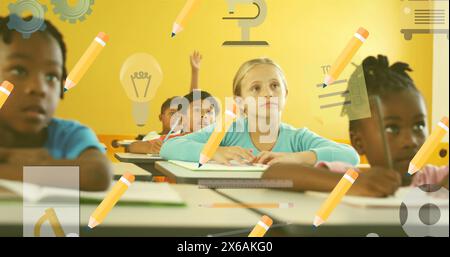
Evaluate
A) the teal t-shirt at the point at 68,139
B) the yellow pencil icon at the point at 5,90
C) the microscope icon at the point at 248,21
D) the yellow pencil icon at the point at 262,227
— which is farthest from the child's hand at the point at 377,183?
the yellow pencil icon at the point at 5,90

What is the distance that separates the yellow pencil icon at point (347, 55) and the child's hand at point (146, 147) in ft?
0.78

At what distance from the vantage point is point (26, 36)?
600 millimetres

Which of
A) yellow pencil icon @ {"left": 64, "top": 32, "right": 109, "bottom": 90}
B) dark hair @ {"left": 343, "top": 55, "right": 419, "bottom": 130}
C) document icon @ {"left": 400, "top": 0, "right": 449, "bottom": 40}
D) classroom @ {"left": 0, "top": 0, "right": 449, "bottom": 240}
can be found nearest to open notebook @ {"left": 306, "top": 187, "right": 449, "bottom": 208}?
classroom @ {"left": 0, "top": 0, "right": 449, "bottom": 240}

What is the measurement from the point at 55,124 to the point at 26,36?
0.12 m

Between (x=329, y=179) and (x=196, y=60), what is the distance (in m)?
0.23

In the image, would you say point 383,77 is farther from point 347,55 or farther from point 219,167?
point 219,167

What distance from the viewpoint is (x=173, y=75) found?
62cm

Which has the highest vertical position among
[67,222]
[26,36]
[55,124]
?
A: [26,36]

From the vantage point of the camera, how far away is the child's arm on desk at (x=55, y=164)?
0.58 meters

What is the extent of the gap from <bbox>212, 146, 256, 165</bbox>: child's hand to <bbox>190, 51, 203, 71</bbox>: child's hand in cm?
11

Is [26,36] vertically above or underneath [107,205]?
above

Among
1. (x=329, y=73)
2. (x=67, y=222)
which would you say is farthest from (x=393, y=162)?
(x=67, y=222)

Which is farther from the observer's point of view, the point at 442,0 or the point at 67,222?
the point at 442,0

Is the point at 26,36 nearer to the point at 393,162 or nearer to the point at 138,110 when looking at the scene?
the point at 138,110
